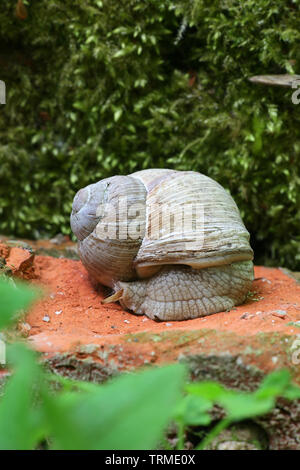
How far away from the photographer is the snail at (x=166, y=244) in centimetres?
235

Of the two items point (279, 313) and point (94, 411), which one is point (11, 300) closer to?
point (94, 411)

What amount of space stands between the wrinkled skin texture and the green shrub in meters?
1.19

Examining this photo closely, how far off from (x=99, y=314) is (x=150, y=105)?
5.97ft

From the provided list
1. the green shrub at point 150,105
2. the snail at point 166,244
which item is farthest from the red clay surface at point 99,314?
the green shrub at point 150,105

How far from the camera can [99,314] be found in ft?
8.03

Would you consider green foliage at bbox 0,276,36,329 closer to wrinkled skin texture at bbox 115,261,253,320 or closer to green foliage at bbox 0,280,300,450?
green foliage at bbox 0,280,300,450

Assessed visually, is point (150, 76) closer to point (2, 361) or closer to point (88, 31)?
point (88, 31)

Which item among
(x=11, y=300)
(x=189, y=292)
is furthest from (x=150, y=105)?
(x=11, y=300)

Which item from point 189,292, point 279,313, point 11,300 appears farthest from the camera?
point 189,292

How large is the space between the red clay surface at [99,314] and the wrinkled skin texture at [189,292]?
57mm

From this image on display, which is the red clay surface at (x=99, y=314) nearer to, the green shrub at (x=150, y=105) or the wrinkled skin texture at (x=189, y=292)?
the wrinkled skin texture at (x=189, y=292)
